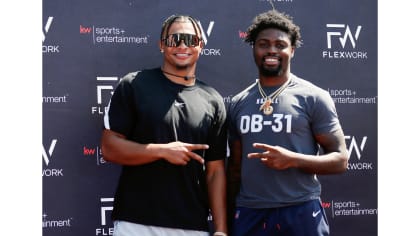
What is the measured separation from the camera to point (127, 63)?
402 cm

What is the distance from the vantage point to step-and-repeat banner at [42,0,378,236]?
3.90 m

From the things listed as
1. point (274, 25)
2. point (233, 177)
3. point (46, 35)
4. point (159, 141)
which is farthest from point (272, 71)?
point (46, 35)

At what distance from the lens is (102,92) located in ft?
13.0

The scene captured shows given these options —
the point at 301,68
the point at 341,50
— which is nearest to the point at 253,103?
the point at 301,68

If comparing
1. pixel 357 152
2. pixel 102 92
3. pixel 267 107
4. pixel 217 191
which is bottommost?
pixel 217 191

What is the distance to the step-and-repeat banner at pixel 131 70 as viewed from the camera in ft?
12.8

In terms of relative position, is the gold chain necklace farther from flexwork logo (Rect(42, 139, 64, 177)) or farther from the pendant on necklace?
flexwork logo (Rect(42, 139, 64, 177))

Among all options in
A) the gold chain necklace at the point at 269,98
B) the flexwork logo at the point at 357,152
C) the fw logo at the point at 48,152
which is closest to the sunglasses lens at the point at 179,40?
the gold chain necklace at the point at 269,98

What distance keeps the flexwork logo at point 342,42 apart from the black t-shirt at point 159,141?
178 cm

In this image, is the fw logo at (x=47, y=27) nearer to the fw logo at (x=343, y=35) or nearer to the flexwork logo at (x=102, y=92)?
the flexwork logo at (x=102, y=92)

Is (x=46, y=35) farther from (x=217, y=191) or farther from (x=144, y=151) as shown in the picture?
(x=217, y=191)

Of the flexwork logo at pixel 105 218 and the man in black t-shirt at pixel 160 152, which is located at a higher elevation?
the man in black t-shirt at pixel 160 152

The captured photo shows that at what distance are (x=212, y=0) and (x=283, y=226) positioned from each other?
203 centimetres

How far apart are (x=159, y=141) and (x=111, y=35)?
1.42m
